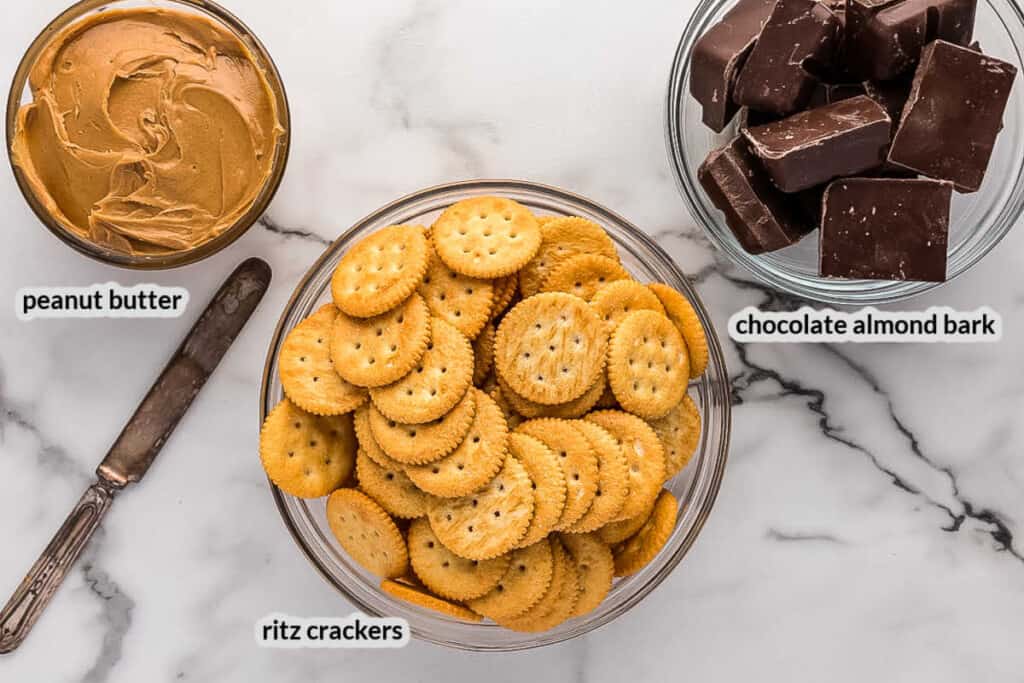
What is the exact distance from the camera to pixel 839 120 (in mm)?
1271

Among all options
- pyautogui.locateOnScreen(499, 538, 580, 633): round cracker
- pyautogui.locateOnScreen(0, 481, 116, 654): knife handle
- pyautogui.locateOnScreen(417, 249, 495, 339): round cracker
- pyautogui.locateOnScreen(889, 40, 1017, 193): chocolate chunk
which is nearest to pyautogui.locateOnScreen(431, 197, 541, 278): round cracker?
pyautogui.locateOnScreen(417, 249, 495, 339): round cracker

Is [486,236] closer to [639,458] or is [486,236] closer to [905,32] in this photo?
[639,458]

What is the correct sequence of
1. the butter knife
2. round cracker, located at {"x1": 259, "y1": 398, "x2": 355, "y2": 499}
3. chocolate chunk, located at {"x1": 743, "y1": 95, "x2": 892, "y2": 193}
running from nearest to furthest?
1. chocolate chunk, located at {"x1": 743, "y1": 95, "x2": 892, "y2": 193}
2. round cracker, located at {"x1": 259, "y1": 398, "x2": 355, "y2": 499}
3. the butter knife

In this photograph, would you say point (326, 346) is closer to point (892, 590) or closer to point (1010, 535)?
point (892, 590)

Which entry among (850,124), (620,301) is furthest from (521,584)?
(850,124)

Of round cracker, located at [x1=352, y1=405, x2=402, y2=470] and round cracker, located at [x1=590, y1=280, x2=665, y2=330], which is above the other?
round cracker, located at [x1=590, y1=280, x2=665, y2=330]

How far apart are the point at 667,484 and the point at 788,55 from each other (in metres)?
0.60

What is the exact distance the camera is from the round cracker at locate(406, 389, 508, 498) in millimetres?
1280

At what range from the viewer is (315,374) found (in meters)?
1.35

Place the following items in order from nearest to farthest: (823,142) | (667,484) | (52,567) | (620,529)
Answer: (823,142), (620,529), (667,484), (52,567)

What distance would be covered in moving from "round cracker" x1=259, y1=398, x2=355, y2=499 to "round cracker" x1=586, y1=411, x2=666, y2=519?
0.36 metres

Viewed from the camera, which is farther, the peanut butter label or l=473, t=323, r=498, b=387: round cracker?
the peanut butter label

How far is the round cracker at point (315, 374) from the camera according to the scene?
133 centimetres

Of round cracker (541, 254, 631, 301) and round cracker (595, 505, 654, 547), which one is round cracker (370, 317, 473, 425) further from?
round cracker (595, 505, 654, 547)
